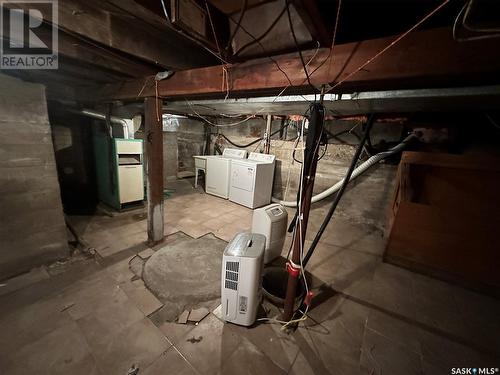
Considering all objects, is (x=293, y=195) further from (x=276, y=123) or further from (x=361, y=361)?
(x=361, y=361)

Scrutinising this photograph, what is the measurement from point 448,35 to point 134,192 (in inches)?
173

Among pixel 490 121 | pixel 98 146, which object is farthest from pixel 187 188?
pixel 490 121

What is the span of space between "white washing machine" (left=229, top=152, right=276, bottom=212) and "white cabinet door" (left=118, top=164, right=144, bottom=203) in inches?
73.3

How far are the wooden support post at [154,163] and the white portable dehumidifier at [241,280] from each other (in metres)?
1.52

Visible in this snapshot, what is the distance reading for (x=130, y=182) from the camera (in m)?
3.76

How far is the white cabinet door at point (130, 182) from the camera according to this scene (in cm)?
363

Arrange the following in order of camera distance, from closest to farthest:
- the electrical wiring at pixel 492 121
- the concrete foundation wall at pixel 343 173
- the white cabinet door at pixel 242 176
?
1. the electrical wiring at pixel 492 121
2. the concrete foundation wall at pixel 343 173
3. the white cabinet door at pixel 242 176

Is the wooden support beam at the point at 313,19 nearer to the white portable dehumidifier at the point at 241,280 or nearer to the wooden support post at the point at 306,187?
the wooden support post at the point at 306,187

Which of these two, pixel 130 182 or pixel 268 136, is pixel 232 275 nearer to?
pixel 130 182

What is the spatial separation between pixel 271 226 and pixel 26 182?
2.62 m

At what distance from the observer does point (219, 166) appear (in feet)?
15.5

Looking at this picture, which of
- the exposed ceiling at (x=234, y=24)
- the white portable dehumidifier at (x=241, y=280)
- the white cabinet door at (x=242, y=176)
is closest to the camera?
the exposed ceiling at (x=234, y=24)

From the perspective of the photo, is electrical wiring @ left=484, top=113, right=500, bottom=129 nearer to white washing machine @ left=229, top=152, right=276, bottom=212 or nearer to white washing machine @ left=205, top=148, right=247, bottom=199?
white washing machine @ left=229, top=152, right=276, bottom=212

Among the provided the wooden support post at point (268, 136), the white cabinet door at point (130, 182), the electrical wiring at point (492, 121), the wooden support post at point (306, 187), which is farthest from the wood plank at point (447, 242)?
the white cabinet door at point (130, 182)
